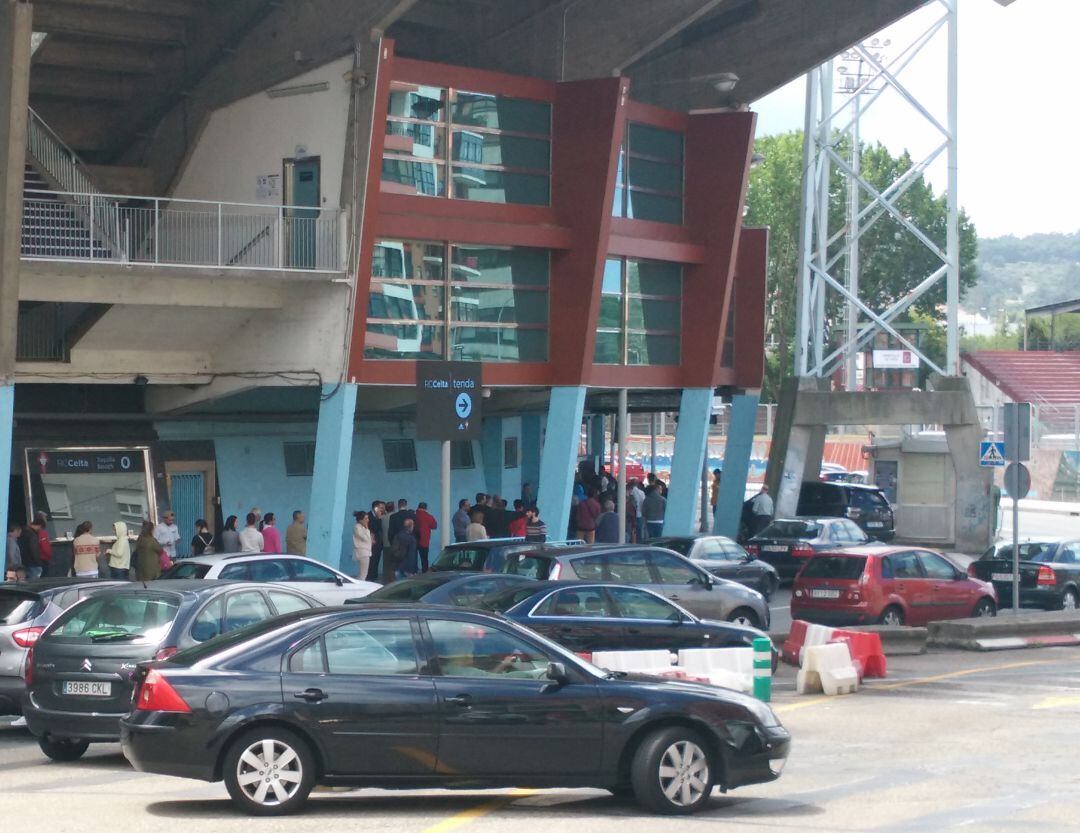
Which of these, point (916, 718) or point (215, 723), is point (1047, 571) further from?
point (215, 723)

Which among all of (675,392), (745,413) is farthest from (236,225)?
(745,413)

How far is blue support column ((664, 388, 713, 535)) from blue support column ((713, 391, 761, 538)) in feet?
10.4

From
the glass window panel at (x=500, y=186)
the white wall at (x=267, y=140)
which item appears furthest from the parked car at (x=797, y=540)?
the white wall at (x=267, y=140)

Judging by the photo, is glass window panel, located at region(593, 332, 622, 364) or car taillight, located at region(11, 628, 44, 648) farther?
glass window panel, located at region(593, 332, 622, 364)

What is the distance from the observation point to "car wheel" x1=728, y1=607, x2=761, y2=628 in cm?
2285

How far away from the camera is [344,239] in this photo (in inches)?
1142

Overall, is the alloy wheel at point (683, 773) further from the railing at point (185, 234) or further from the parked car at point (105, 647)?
the railing at point (185, 234)

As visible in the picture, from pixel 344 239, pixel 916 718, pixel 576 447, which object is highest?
pixel 344 239

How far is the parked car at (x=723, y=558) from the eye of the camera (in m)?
27.3

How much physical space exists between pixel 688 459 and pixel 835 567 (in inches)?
500

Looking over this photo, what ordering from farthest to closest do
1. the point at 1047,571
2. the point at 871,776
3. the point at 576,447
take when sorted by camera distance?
the point at 576,447, the point at 1047,571, the point at 871,776

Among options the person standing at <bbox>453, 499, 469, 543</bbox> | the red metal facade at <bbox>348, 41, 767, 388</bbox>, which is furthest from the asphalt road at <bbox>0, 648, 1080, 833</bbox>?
the person standing at <bbox>453, 499, 469, 543</bbox>

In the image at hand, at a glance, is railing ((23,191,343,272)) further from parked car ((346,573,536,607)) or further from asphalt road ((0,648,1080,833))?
asphalt road ((0,648,1080,833))

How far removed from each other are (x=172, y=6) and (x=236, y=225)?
179 inches
